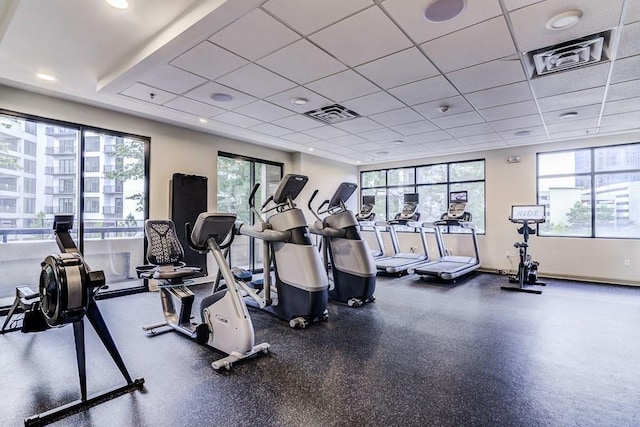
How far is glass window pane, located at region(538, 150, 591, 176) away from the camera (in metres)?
6.55

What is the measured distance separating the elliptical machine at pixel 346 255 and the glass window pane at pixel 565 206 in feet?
14.8

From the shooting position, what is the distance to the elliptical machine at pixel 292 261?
3719 millimetres

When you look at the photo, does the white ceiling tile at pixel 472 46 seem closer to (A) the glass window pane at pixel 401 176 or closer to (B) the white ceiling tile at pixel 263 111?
(B) the white ceiling tile at pixel 263 111

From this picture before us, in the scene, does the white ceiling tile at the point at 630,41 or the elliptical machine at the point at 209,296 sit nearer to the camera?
the white ceiling tile at the point at 630,41

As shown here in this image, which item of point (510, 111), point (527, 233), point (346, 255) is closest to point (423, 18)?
point (510, 111)

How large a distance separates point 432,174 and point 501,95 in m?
4.51

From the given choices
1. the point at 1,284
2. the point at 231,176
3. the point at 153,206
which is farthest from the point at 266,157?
the point at 1,284

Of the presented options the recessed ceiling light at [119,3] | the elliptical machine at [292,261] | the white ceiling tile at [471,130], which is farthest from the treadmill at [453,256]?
the recessed ceiling light at [119,3]

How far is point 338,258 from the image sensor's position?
4.93 m

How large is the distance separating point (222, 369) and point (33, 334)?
2.33 metres

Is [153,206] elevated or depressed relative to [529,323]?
elevated

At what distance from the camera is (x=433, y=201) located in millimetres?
8547

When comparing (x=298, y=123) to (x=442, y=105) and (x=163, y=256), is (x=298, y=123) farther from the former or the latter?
(x=163, y=256)

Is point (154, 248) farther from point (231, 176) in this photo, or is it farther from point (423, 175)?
point (423, 175)
